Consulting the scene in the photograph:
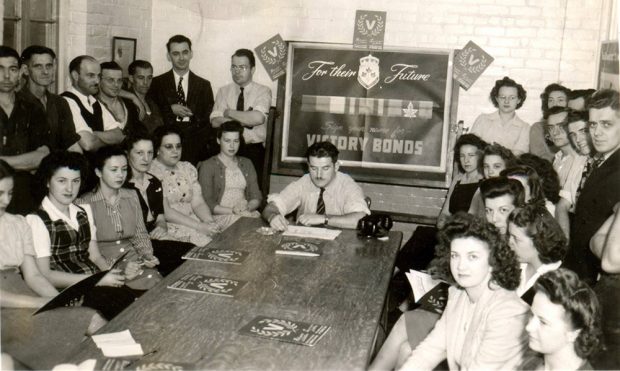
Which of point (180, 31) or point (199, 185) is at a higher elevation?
point (180, 31)

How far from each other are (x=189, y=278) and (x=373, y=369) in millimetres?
913

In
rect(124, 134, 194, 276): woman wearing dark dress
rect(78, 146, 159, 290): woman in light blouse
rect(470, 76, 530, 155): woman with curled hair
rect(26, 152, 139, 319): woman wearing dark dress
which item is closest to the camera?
rect(26, 152, 139, 319): woman wearing dark dress

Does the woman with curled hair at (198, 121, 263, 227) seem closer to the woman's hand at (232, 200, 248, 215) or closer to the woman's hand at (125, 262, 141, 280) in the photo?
the woman's hand at (232, 200, 248, 215)

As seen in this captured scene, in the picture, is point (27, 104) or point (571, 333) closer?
point (571, 333)

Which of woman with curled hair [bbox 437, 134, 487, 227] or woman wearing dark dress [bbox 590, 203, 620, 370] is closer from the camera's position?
woman wearing dark dress [bbox 590, 203, 620, 370]

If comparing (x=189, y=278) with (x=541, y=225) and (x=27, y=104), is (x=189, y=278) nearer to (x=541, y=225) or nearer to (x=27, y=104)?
(x=541, y=225)

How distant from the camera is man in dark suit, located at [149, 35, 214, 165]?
6.26 m

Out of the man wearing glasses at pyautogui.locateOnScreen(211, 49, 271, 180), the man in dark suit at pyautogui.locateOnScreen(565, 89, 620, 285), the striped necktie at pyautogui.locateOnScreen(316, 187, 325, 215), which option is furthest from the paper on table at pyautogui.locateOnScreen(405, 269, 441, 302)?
the man wearing glasses at pyautogui.locateOnScreen(211, 49, 271, 180)

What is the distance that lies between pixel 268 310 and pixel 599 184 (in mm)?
1591

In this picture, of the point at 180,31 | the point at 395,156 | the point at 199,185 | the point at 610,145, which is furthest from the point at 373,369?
the point at 180,31

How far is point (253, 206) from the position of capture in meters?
5.42

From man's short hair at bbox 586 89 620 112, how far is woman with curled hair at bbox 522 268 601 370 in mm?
1340

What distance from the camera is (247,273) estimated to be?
318 centimetres

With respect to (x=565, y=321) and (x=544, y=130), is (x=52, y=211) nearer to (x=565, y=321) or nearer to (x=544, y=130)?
(x=565, y=321)
